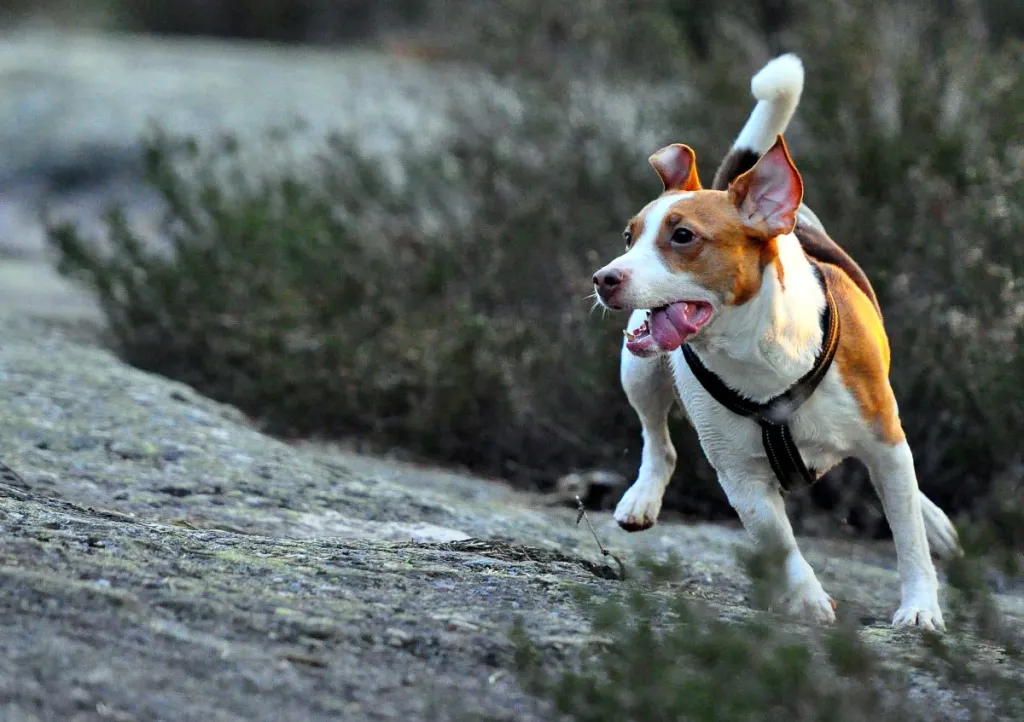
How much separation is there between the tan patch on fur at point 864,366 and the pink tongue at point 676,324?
481mm

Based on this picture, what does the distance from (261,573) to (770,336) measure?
1.46 m

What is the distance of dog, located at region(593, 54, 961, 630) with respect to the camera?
409 centimetres

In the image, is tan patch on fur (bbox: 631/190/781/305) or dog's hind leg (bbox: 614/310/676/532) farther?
dog's hind leg (bbox: 614/310/676/532)

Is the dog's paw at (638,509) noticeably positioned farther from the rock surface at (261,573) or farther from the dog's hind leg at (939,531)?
the dog's hind leg at (939,531)

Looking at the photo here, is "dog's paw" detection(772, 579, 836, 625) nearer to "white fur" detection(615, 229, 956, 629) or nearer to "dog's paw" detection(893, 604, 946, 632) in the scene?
"white fur" detection(615, 229, 956, 629)

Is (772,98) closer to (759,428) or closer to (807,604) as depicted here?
(759,428)

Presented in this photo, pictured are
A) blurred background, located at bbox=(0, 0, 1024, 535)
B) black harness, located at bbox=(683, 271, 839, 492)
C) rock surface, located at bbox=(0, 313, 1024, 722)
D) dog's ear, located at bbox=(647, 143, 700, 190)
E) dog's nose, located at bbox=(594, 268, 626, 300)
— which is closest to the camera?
rock surface, located at bbox=(0, 313, 1024, 722)

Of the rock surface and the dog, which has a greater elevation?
the dog

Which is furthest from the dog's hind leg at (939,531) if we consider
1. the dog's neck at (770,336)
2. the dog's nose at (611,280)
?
the dog's nose at (611,280)

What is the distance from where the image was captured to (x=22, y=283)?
38.5 ft

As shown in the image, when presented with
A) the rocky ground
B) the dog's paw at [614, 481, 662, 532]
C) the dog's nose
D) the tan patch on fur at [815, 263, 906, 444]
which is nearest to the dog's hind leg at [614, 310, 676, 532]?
the dog's paw at [614, 481, 662, 532]

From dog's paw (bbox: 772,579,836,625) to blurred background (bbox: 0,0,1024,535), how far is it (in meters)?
1.30

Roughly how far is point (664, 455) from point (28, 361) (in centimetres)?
290

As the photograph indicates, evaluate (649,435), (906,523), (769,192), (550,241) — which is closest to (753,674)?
(769,192)
